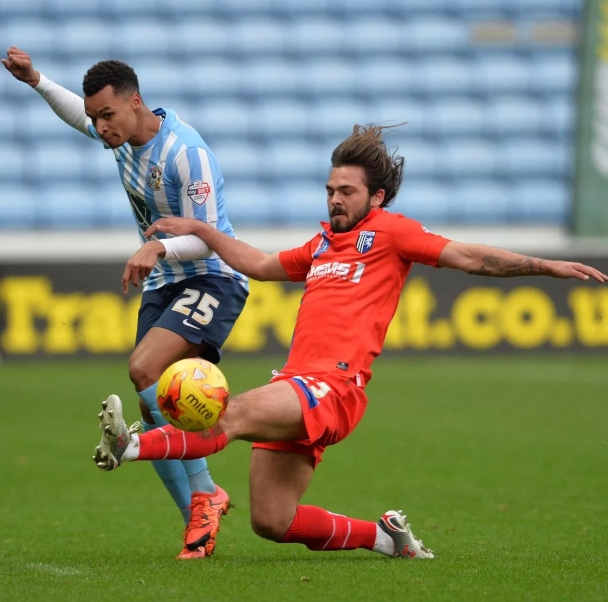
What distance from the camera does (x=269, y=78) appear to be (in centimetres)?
2038

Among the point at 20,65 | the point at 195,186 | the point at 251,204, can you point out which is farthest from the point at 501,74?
the point at 195,186

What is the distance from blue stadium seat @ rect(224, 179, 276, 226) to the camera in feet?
61.5

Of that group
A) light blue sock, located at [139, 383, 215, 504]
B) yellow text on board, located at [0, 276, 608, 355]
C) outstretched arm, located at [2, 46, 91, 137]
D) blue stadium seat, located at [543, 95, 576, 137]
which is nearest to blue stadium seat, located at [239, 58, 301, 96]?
blue stadium seat, located at [543, 95, 576, 137]

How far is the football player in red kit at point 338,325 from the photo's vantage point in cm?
478

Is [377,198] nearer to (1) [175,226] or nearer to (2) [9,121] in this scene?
(1) [175,226]

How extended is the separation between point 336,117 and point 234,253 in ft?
48.8

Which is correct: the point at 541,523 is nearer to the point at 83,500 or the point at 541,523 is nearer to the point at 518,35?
the point at 83,500

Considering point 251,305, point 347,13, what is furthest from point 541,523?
point 347,13

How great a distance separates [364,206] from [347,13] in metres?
16.5

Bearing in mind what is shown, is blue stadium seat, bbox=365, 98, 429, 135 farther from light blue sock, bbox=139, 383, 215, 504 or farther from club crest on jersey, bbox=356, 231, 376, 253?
club crest on jersey, bbox=356, 231, 376, 253

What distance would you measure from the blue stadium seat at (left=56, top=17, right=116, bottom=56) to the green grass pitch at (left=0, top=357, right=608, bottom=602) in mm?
8050

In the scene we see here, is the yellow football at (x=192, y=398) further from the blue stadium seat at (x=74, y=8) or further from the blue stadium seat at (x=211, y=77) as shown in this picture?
the blue stadium seat at (x=74, y=8)

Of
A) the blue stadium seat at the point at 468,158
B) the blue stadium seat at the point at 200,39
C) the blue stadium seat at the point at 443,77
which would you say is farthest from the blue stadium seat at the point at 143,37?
the blue stadium seat at the point at 468,158

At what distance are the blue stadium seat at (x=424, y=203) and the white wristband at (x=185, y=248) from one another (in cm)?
1328
